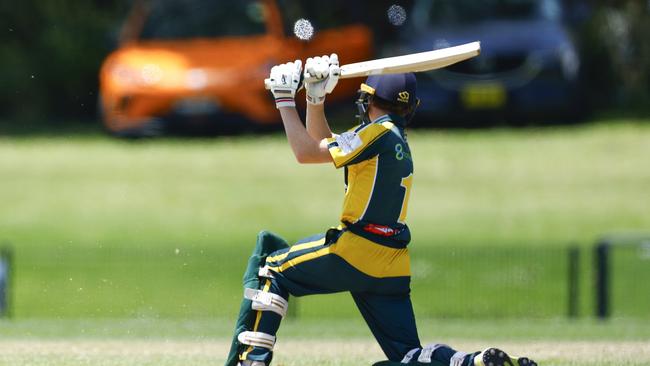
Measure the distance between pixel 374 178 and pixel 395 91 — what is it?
0.44 m

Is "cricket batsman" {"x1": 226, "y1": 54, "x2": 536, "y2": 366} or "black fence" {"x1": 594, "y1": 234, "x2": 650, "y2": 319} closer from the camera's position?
"cricket batsman" {"x1": 226, "y1": 54, "x2": 536, "y2": 366}

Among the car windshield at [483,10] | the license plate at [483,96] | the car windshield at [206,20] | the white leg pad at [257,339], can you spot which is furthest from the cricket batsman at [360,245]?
the car windshield at [483,10]

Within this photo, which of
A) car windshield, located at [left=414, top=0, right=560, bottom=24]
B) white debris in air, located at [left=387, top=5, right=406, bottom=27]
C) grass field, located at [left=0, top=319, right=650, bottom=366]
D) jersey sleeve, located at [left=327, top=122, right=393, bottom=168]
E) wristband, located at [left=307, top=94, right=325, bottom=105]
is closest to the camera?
jersey sleeve, located at [left=327, top=122, right=393, bottom=168]

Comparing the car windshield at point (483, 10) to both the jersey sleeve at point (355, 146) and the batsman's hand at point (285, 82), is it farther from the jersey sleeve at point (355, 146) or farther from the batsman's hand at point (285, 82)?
the jersey sleeve at point (355, 146)

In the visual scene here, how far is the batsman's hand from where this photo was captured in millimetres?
7082

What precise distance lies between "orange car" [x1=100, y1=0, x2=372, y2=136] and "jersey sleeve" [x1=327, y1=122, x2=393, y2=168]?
11.7 metres

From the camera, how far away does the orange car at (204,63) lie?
18.9 metres

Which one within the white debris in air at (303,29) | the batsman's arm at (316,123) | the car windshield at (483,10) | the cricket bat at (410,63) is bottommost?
the batsman's arm at (316,123)

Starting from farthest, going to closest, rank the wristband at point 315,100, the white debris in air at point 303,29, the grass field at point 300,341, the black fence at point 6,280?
the white debris in air at point 303,29, the black fence at point 6,280, the grass field at point 300,341, the wristband at point 315,100

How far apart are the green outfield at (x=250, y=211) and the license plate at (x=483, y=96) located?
45 cm

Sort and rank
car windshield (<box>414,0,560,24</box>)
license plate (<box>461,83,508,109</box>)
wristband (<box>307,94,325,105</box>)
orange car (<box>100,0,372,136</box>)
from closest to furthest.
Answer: wristband (<box>307,94,325,105</box>) → orange car (<box>100,0,372,136</box>) → license plate (<box>461,83,508,109</box>) → car windshield (<box>414,0,560,24</box>)

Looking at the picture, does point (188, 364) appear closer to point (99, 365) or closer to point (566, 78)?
point (99, 365)

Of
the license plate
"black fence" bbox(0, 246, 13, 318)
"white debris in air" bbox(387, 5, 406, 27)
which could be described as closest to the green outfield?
"black fence" bbox(0, 246, 13, 318)

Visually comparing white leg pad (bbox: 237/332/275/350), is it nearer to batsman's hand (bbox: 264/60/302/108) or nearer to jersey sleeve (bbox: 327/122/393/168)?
jersey sleeve (bbox: 327/122/393/168)
